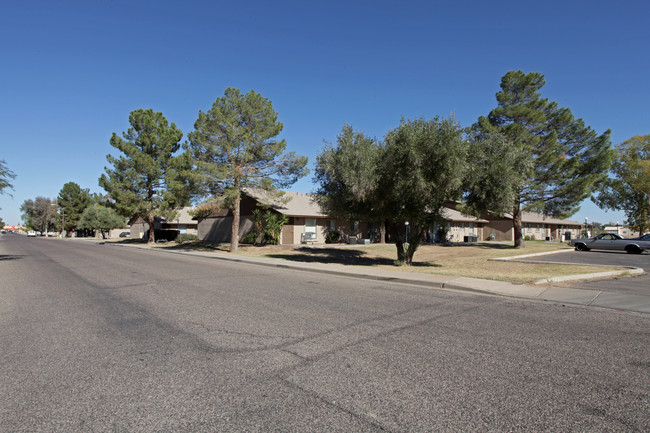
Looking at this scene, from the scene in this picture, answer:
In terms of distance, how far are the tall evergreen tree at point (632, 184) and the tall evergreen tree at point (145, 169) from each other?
45.4 m

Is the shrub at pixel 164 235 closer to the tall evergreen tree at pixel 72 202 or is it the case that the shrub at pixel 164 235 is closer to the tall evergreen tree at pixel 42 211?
the tall evergreen tree at pixel 72 202

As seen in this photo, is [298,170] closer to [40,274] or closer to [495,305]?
[40,274]

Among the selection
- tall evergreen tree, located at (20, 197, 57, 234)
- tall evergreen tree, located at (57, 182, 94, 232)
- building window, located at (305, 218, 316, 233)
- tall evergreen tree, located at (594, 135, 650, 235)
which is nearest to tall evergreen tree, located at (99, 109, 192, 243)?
building window, located at (305, 218, 316, 233)

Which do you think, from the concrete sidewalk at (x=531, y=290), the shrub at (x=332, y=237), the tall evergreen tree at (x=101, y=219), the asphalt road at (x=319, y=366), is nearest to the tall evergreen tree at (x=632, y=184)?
the shrub at (x=332, y=237)

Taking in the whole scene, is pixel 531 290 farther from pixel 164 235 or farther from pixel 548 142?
pixel 164 235

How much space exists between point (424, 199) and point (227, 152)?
1711 cm

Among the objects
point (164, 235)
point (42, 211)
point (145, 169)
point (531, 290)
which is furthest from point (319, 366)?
point (42, 211)

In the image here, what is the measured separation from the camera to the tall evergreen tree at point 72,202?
→ 93750mm

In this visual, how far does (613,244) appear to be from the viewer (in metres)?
29.0

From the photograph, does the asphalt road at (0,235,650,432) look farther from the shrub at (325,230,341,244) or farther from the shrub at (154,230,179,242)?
the shrub at (154,230,179,242)

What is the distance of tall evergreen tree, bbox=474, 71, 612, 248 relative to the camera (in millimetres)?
30000

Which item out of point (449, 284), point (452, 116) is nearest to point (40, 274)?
point (449, 284)

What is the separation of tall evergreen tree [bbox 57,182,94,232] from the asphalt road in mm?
101351

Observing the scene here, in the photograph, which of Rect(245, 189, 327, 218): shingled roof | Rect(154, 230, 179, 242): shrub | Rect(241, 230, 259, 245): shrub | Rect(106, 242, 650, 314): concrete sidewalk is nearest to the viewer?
Rect(106, 242, 650, 314): concrete sidewalk
